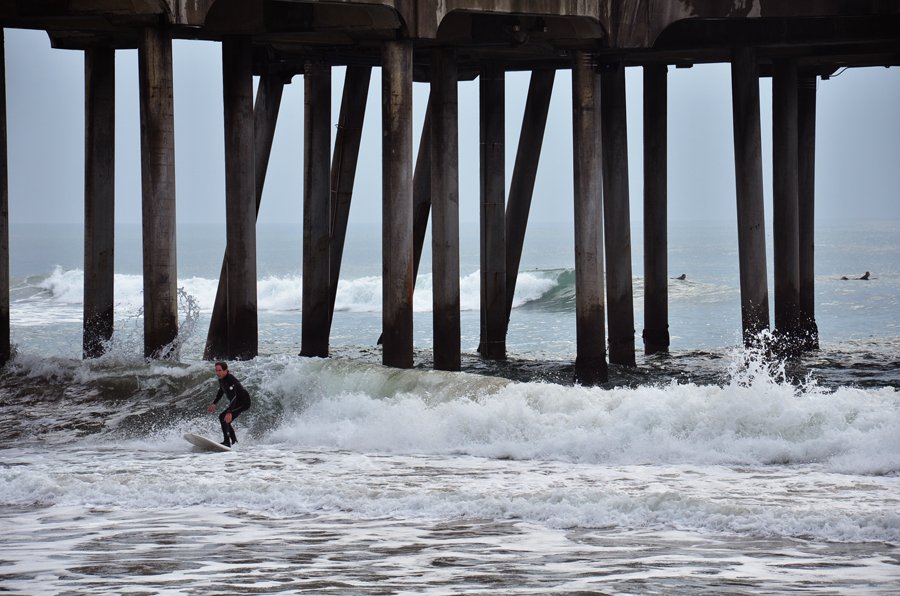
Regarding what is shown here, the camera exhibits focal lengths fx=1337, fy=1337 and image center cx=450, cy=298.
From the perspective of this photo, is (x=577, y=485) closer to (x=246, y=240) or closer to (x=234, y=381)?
(x=234, y=381)

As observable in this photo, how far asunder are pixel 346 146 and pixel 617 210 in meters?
4.37

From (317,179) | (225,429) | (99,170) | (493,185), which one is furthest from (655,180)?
(225,429)

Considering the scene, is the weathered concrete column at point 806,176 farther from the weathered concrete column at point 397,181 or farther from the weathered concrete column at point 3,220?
the weathered concrete column at point 3,220

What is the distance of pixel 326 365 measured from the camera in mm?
17453

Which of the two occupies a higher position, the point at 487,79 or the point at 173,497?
the point at 487,79

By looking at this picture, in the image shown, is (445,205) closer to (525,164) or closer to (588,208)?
(588,208)

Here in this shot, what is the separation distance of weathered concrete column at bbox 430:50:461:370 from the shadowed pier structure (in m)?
0.03

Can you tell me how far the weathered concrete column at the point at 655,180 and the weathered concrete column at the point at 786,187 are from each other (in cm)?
172

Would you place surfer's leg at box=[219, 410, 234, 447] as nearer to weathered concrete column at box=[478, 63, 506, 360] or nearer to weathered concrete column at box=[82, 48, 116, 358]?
weathered concrete column at box=[82, 48, 116, 358]

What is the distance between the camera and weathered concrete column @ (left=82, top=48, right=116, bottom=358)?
744 inches

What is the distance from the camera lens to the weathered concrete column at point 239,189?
57.8 ft

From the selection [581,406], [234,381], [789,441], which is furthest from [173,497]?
[789,441]

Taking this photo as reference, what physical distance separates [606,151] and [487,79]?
217 centimetres

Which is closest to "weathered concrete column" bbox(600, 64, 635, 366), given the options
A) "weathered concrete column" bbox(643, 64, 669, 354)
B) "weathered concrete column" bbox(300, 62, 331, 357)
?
"weathered concrete column" bbox(643, 64, 669, 354)
